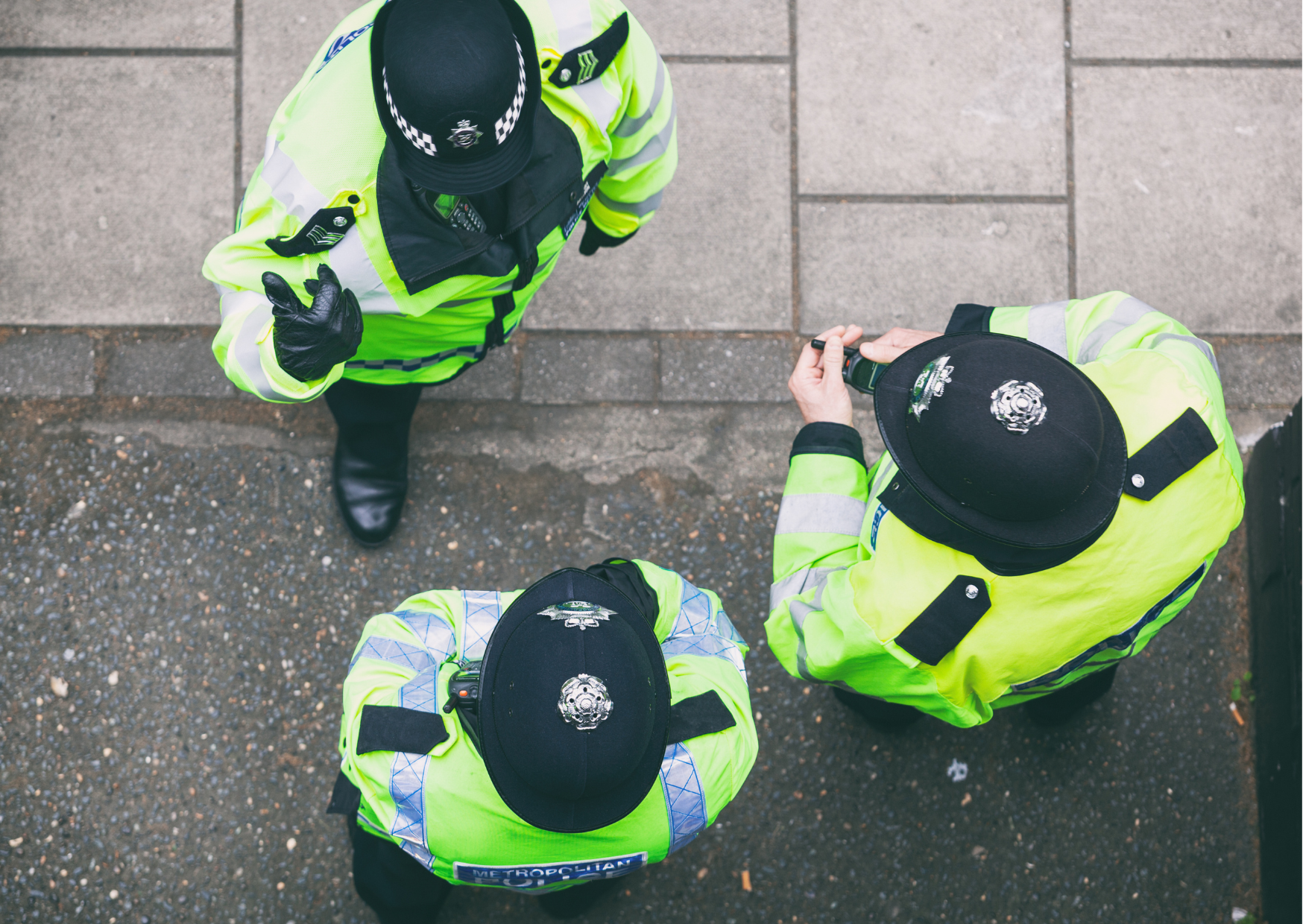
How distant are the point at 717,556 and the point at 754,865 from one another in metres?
1.01

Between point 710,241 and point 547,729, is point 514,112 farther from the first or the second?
point 710,241

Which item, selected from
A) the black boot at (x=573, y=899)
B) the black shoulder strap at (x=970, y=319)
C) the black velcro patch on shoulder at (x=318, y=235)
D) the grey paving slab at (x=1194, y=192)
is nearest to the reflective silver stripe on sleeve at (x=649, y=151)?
the black velcro patch on shoulder at (x=318, y=235)

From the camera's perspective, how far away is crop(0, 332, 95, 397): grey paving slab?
311 cm

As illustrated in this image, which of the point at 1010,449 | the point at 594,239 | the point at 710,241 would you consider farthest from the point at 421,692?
the point at 710,241

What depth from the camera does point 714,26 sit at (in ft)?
10.8

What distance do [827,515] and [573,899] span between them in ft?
4.93

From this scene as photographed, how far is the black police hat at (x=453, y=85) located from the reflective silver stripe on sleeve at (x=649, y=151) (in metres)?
0.54

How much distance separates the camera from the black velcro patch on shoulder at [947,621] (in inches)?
66.5

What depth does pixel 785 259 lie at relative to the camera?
3.23 m

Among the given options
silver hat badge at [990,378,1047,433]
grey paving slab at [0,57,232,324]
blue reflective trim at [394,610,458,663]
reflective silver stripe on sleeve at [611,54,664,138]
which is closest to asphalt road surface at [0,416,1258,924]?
grey paving slab at [0,57,232,324]

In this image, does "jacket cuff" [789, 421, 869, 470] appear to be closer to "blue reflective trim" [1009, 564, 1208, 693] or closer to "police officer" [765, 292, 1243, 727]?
"police officer" [765, 292, 1243, 727]

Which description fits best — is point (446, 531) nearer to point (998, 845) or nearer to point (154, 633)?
point (154, 633)

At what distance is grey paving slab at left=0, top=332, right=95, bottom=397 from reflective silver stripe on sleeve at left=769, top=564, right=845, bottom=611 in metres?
2.57

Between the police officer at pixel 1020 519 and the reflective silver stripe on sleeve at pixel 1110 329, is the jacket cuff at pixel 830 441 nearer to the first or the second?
the police officer at pixel 1020 519
